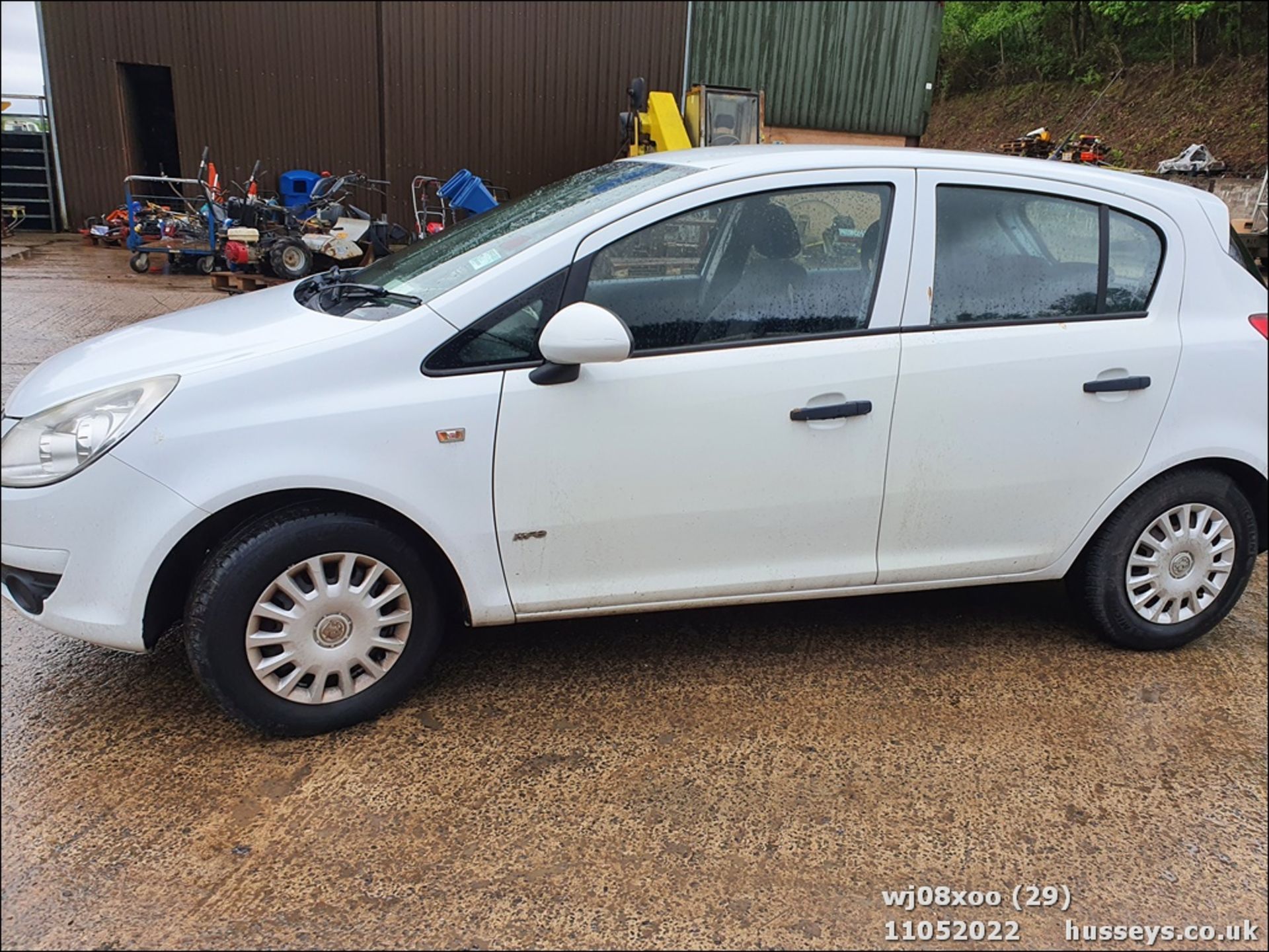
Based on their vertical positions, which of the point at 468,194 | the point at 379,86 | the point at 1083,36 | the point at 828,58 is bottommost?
the point at 468,194

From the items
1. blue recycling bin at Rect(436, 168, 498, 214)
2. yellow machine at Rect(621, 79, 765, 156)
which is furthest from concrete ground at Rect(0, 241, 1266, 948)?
yellow machine at Rect(621, 79, 765, 156)

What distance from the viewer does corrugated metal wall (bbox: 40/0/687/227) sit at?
10.1 m

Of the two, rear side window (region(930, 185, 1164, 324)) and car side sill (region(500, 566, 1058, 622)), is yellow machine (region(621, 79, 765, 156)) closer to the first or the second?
rear side window (region(930, 185, 1164, 324))

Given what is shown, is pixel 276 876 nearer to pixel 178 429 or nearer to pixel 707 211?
pixel 178 429

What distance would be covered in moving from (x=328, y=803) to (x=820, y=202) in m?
2.17

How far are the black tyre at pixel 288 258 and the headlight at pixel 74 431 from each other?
25.8ft

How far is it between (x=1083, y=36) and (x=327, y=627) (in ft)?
93.5

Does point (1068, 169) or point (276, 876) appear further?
point (1068, 169)

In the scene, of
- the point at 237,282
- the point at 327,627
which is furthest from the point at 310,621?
the point at 237,282

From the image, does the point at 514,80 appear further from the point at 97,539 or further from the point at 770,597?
the point at 97,539

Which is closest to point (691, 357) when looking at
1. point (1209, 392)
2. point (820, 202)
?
point (820, 202)

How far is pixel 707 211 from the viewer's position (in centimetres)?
276

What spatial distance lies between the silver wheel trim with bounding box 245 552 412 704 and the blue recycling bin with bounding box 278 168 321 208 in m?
11.0

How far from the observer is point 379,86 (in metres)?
12.2
